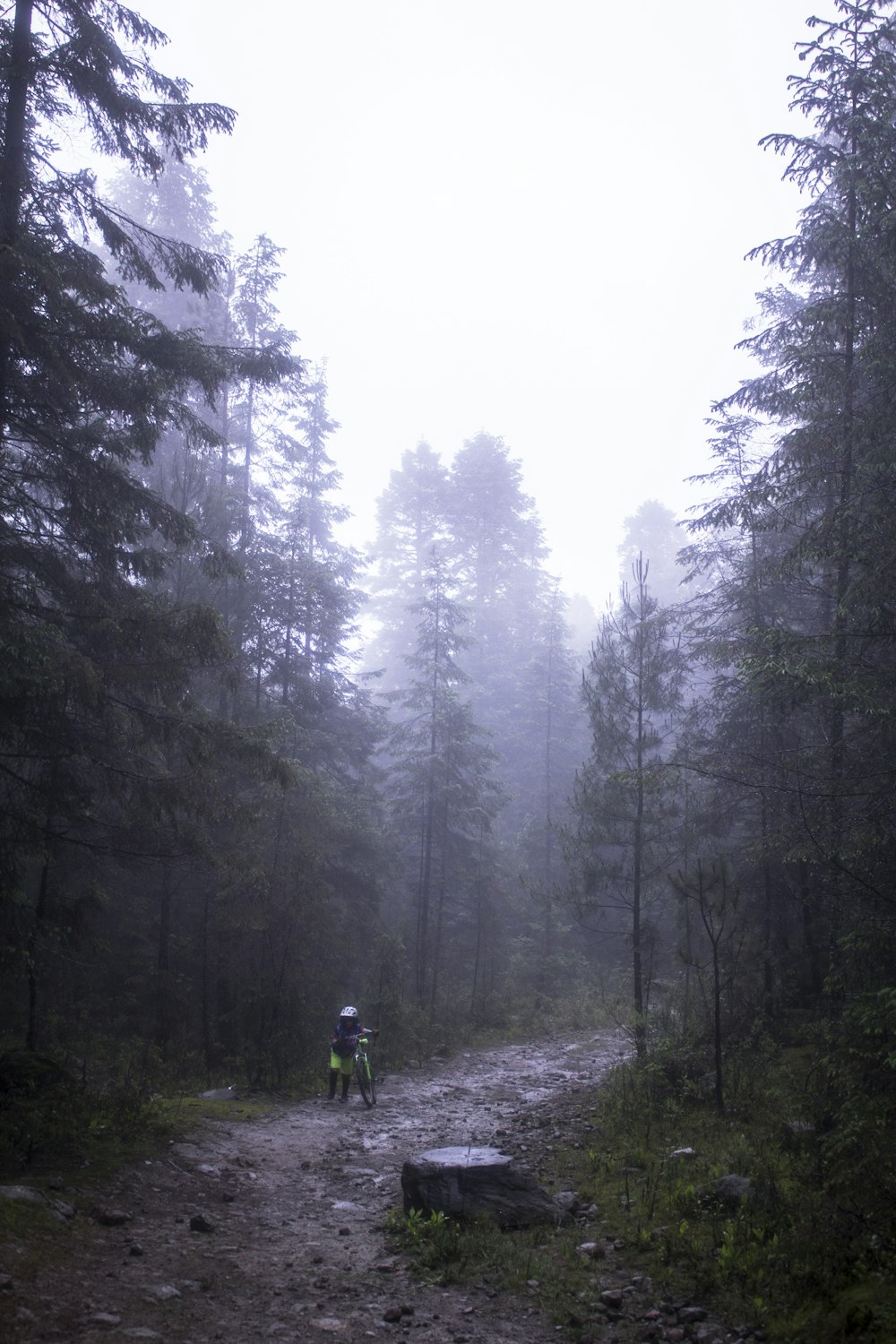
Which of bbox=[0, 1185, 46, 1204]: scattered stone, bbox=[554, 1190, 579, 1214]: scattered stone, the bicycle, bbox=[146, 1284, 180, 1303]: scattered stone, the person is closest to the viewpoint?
bbox=[146, 1284, 180, 1303]: scattered stone

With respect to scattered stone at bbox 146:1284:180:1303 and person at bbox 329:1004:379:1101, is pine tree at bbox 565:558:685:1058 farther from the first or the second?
scattered stone at bbox 146:1284:180:1303

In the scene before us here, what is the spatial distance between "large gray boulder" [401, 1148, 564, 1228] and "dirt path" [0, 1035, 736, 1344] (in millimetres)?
508

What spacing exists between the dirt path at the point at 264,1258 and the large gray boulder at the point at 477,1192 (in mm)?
508

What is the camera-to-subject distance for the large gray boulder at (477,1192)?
7254 mm

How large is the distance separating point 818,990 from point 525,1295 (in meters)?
9.81

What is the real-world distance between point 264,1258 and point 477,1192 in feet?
6.41

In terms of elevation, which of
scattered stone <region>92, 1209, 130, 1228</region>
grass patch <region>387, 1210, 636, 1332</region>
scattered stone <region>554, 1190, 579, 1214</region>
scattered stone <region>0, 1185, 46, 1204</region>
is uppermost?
scattered stone <region>0, 1185, 46, 1204</region>

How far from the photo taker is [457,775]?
2605 centimetres

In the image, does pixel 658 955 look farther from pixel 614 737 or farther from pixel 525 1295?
pixel 525 1295

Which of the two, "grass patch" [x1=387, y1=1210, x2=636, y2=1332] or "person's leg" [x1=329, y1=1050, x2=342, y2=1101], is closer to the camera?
"grass patch" [x1=387, y1=1210, x2=636, y2=1332]

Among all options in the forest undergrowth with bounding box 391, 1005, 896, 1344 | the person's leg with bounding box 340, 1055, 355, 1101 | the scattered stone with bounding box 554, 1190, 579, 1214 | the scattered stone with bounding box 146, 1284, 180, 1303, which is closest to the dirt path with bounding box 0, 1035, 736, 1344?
the scattered stone with bounding box 146, 1284, 180, 1303

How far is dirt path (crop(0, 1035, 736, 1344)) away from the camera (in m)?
5.14

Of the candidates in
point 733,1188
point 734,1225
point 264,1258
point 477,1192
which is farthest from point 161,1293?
point 733,1188

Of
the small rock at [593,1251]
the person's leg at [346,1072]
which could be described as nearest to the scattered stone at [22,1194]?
the small rock at [593,1251]
